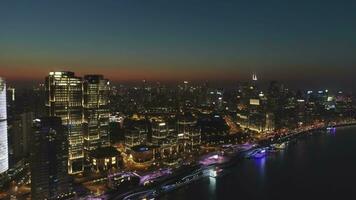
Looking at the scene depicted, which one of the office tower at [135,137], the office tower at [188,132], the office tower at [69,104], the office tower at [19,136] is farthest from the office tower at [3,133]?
the office tower at [188,132]

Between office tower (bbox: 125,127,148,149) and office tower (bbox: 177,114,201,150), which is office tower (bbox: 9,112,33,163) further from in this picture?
office tower (bbox: 177,114,201,150)

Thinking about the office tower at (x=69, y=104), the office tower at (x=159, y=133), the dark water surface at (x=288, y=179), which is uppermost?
the office tower at (x=69, y=104)

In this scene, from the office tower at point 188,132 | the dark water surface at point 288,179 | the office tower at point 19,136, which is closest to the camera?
the dark water surface at point 288,179

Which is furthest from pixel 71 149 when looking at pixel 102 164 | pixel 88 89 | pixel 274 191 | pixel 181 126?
pixel 274 191

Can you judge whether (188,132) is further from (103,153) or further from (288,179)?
(288,179)

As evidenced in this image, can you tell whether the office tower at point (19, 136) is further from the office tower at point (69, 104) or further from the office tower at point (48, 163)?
the office tower at point (48, 163)

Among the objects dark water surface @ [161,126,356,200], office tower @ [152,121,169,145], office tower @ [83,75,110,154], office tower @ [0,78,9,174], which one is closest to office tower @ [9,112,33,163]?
office tower @ [0,78,9,174]
